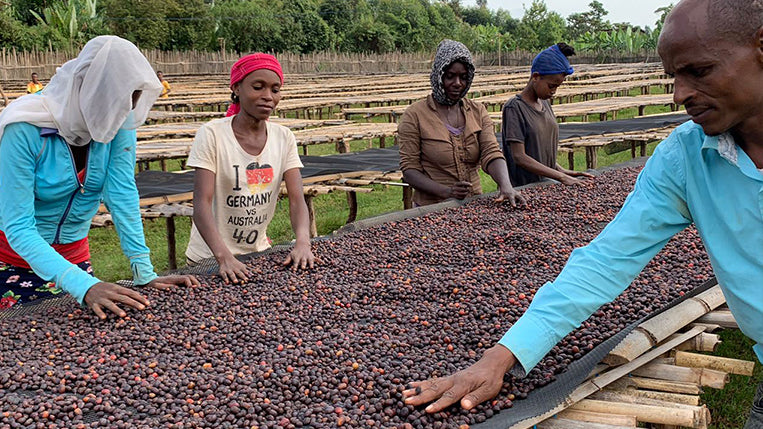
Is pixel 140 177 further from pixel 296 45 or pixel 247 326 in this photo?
pixel 296 45

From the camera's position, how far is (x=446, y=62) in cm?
372

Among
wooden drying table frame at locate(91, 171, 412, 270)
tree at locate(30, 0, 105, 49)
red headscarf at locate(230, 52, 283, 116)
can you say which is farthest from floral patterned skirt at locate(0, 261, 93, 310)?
tree at locate(30, 0, 105, 49)

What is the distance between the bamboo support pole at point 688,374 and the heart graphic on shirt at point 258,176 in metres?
1.65

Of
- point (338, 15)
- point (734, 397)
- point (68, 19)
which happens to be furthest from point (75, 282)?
point (338, 15)

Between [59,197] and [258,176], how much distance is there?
2.58 feet

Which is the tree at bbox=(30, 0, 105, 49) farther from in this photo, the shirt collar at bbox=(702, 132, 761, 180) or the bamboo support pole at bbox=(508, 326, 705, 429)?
the shirt collar at bbox=(702, 132, 761, 180)

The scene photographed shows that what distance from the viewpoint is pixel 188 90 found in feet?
62.5

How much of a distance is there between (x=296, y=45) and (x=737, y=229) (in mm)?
32532

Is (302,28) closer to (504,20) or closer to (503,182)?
(503,182)

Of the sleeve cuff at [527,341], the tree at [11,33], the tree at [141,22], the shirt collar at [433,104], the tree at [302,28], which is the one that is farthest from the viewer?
the tree at [302,28]

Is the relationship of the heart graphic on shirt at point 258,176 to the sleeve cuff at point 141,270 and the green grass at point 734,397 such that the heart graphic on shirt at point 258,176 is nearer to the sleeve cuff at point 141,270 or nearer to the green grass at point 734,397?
the sleeve cuff at point 141,270

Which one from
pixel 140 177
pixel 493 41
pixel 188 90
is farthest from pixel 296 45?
pixel 140 177

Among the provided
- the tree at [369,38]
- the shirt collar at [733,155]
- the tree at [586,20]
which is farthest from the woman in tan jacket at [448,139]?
the tree at [586,20]

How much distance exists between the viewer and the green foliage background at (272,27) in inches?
1025
